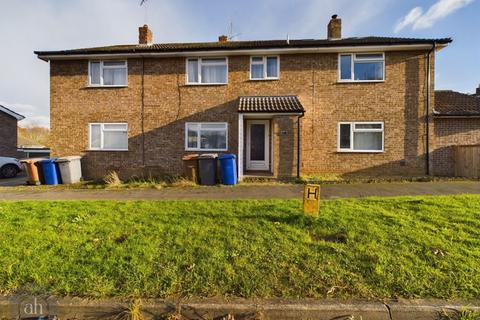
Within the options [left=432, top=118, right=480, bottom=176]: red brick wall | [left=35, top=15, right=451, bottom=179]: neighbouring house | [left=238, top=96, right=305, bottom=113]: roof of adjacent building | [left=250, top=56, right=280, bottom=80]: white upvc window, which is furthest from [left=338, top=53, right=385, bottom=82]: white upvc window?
[left=432, top=118, right=480, bottom=176]: red brick wall

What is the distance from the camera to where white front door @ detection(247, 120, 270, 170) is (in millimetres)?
11867

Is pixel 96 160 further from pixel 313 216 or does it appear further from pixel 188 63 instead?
pixel 313 216

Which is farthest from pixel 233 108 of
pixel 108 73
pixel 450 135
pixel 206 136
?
pixel 450 135

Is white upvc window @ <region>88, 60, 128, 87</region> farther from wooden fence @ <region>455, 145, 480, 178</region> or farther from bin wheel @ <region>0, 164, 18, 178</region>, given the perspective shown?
wooden fence @ <region>455, 145, 480, 178</region>

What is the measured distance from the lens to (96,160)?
11.9 meters

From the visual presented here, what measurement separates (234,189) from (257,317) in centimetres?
596

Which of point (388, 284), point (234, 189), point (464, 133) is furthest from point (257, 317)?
point (464, 133)

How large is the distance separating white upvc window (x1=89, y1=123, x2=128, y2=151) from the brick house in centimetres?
1265

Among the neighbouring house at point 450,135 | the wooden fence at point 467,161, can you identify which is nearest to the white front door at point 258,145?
the neighbouring house at point 450,135

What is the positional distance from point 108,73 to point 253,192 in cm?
926

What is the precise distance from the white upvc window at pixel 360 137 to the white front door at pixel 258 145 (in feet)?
10.3

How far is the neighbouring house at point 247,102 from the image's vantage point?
11.1m

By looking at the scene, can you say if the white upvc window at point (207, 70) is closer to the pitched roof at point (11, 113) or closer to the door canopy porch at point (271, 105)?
the door canopy porch at point (271, 105)

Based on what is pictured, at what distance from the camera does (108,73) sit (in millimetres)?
12102
